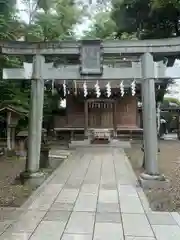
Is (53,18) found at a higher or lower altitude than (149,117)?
higher

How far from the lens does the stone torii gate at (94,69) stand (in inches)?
326

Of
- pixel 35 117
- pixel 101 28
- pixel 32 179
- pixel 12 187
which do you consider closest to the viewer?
pixel 12 187

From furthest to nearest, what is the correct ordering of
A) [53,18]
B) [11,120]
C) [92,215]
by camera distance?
1. [53,18]
2. [11,120]
3. [92,215]

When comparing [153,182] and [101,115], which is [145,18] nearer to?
[101,115]

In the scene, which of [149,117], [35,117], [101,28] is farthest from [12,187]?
[101,28]

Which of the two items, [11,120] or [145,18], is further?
[145,18]

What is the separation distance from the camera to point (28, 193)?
724 centimetres

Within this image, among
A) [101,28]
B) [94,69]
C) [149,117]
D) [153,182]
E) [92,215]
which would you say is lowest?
[92,215]

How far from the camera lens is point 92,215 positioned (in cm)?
540

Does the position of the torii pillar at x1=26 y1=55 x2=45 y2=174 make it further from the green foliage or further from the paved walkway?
the green foliage

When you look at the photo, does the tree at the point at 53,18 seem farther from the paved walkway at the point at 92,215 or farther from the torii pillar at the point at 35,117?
the paved walkway at the point at 92,215

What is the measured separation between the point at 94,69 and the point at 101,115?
13928mm

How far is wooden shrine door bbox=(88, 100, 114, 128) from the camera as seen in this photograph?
22.1 meters

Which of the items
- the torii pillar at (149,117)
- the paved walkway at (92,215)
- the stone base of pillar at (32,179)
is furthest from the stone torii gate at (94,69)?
the paved walkway at (92,215)
